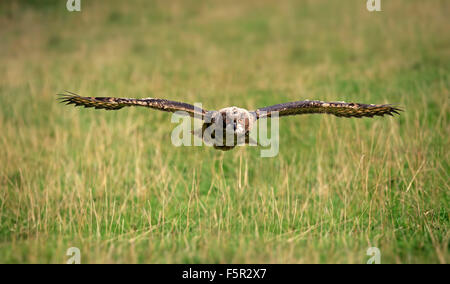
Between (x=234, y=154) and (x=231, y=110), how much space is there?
2.63m

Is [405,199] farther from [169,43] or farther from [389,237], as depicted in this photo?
[169,43]

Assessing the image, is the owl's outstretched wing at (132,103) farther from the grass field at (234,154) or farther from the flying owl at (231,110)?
the grass field at (234,154)

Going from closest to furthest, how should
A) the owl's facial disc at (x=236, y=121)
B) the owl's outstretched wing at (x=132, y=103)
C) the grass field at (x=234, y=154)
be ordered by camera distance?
the grass field at (x=234, y=154), the owl's outstretched wing at (x=132, y=103), the owl's facial disc at (x=236, y=121)

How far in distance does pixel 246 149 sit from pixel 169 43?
34.2 ft

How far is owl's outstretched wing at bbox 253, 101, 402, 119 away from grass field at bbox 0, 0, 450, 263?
667 millimetres

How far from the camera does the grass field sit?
784 cm

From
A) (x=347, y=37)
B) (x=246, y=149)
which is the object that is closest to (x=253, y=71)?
(x=347, y=37)

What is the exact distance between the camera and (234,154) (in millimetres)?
11102

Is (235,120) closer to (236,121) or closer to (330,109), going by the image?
(236,121)

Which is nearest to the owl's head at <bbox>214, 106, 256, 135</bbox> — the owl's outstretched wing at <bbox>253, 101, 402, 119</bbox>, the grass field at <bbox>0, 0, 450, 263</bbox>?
the owl's outstretched wing at <bbox>253, 101, 402, 119</bbox>

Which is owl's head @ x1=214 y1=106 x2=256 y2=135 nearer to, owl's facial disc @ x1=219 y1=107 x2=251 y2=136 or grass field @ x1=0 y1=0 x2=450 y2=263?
owl's facial disc @ x1=219 y1=107 x2=251 y2=136

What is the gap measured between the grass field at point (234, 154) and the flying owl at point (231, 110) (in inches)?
28.9

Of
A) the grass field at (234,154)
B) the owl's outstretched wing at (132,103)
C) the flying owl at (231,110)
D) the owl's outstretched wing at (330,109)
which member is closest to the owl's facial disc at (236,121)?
the flying owl at (231,110)

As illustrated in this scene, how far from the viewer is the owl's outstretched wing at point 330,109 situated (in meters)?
8.17
